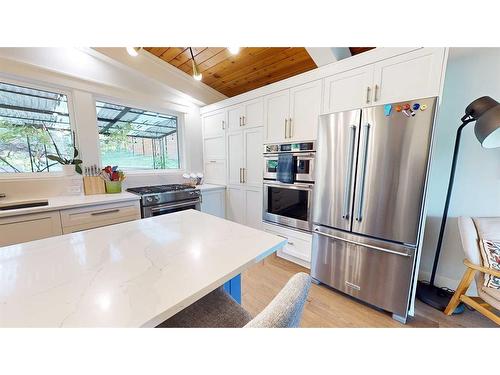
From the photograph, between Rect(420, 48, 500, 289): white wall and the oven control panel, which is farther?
the oven control panel

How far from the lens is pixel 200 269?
66cm

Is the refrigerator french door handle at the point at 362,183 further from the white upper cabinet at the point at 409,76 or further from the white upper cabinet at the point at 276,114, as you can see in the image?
the white upper cabinet at the point at 276,114

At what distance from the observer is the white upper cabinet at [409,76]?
1292mm

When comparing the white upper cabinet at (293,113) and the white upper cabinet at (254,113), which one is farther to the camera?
the white upper cabinet at (254,113)

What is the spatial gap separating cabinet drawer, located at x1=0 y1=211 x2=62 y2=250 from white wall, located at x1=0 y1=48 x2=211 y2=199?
68 cm

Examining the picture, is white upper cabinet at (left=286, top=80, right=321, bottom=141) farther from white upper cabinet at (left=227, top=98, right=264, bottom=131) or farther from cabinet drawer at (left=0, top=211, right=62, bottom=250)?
cabinet drawer at (left=0, top=211, right=62, bottom=250)

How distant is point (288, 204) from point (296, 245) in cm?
48

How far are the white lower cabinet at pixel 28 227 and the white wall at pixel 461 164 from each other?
3475 millimetres

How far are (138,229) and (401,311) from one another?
1961mm

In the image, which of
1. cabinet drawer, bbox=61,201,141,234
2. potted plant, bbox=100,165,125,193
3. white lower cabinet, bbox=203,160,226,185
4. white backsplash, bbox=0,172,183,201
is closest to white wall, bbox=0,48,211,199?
white backsplash, bbox=0,172,183,201

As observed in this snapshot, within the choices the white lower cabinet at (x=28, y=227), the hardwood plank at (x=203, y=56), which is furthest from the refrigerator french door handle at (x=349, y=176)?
the white lower cabinet at (x=28, y=227)

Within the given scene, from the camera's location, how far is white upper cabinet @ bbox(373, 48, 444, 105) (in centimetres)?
129

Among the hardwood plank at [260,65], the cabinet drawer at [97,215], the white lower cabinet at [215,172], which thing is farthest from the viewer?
the white lower cabinet at [215,172]
